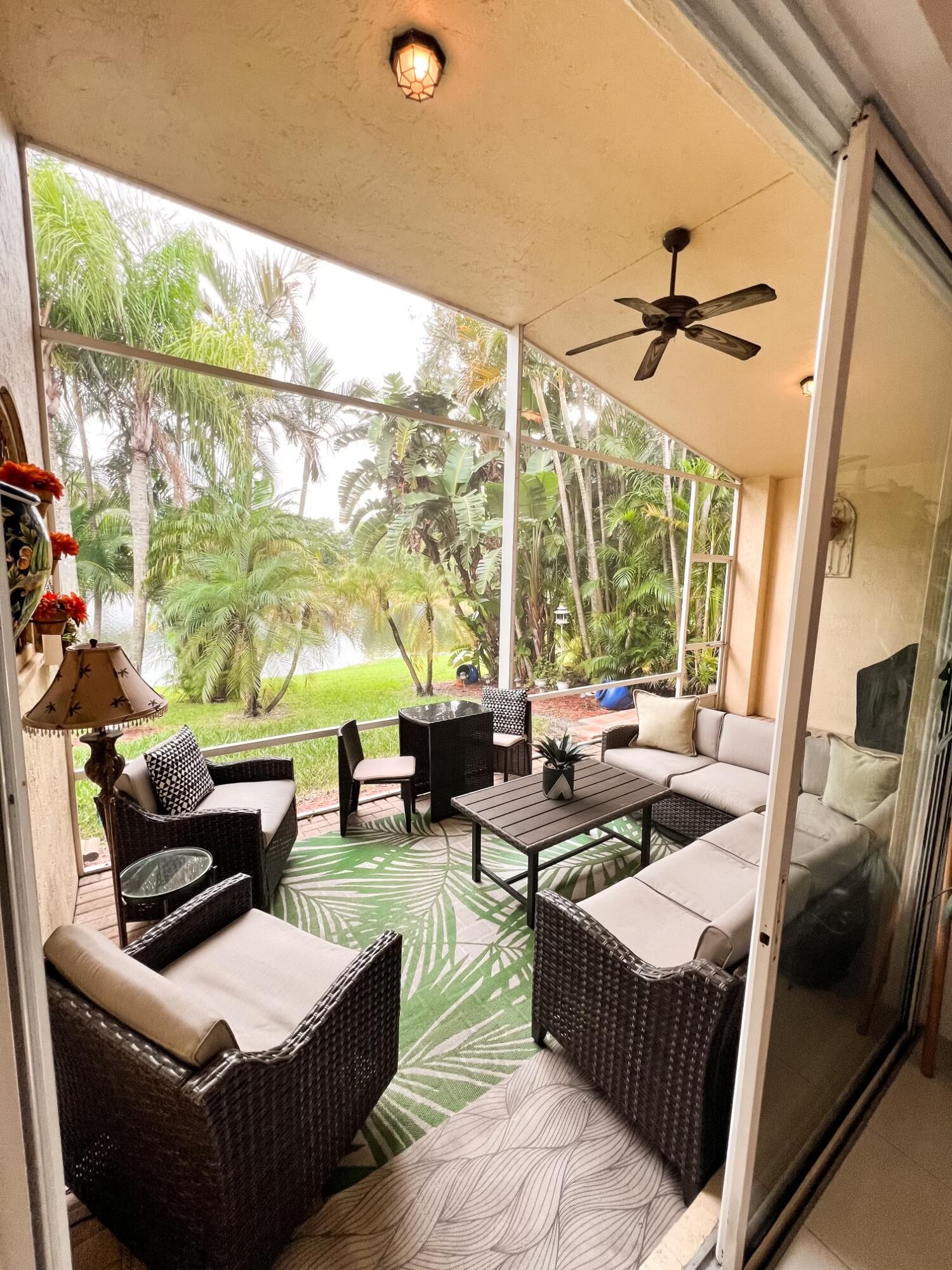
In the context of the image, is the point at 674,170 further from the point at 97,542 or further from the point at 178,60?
the point at 97,542

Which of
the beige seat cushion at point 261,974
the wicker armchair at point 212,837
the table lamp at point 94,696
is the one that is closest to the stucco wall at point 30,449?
the wicker armchair at point 212,837

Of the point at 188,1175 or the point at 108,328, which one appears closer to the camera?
the point at 188,1175

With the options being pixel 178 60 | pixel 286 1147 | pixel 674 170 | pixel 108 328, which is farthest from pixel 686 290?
pixel 108 328

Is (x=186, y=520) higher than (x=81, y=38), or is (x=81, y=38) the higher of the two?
(x=81, y=38)

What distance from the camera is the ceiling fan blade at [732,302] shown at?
2.58m

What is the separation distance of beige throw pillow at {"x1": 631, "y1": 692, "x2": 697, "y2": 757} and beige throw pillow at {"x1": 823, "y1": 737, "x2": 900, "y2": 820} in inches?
95.1

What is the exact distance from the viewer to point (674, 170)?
9.11ft

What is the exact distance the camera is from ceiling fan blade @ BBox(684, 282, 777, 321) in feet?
8.47

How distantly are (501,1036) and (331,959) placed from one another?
2.63 ft

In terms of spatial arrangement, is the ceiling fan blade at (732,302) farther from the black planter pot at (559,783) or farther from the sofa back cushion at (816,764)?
the black planter pot at (559,783)

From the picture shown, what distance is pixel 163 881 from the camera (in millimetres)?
2293

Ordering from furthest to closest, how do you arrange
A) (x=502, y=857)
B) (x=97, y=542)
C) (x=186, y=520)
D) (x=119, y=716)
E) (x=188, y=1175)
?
(x=186, y=520) < (x=97, y=542) < (x=502, y=857) < (x=119, y=716) < (x=188, y=1175)

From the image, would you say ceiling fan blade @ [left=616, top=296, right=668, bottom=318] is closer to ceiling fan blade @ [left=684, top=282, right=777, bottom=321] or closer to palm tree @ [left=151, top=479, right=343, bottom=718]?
ceiling fan blade @ [left=684, top=282, right=777, bottom=321]

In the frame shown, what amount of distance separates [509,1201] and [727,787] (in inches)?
99.1
